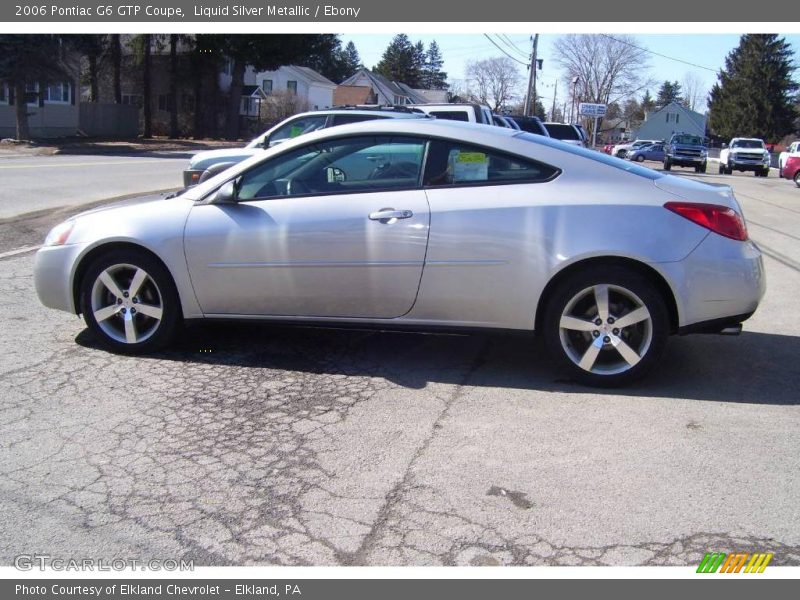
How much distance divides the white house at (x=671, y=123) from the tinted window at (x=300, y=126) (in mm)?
99224

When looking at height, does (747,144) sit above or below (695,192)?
above

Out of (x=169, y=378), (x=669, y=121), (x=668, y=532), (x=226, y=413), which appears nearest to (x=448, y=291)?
(x=226, y=413)

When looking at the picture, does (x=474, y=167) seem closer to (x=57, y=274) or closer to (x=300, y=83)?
(x=57, y=274)

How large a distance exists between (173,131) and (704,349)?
5001 cm

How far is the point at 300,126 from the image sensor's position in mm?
12531

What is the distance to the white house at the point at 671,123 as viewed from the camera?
339 feet

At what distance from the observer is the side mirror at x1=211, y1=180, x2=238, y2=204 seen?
5.18 metres

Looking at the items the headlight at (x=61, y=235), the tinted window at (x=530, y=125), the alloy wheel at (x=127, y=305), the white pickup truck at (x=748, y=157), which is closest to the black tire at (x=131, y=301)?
the alloy wheel at (x=127, y=305)

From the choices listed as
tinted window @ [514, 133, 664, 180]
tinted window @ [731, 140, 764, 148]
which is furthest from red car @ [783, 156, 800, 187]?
tinted window @ [514, 133, 664, 180]

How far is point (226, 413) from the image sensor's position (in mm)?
4398

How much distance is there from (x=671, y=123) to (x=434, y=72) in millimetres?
41899

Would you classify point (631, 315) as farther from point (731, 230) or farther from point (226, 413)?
point (226, 413)

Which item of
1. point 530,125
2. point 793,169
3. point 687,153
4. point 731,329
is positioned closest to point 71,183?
point 530,125

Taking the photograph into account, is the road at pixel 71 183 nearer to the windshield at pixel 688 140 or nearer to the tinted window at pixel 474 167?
the tinted window at pixel 474 167
